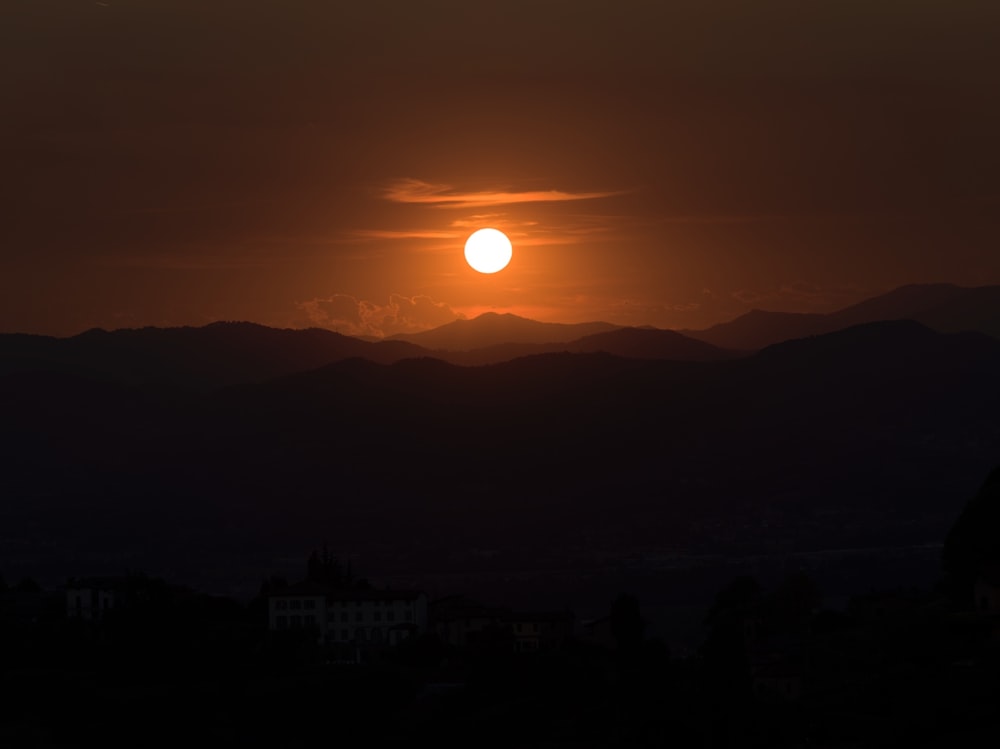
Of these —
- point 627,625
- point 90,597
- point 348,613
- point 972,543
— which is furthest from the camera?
point 90,597

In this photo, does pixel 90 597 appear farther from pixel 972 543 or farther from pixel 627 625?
pixel 972 543

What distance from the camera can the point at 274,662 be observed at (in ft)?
339

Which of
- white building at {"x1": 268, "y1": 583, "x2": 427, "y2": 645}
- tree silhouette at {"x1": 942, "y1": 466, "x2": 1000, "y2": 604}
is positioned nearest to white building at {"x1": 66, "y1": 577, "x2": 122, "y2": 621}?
white building at {"x1": 268, "y1": 583, "x2": 427, "y2": 645}

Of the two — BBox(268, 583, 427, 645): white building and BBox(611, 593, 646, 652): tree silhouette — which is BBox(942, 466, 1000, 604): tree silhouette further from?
BBox(268, 583, 427, 645): white building

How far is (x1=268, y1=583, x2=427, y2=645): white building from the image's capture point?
114m

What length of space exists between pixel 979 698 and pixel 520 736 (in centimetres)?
1999

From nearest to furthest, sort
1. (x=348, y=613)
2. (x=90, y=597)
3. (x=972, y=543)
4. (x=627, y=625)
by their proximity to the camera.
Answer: (x=972, y=543) → (x=627, y=625) → (x=348, y=613) → (x=90, y=597)

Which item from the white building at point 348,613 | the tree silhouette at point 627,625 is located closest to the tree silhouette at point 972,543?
the tree silhouette at point 627,625

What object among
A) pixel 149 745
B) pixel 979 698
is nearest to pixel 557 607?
pixel 149 745

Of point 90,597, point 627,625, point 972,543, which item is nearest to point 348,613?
point 90,597

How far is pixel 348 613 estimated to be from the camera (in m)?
116

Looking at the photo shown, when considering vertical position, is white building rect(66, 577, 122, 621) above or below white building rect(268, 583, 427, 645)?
above

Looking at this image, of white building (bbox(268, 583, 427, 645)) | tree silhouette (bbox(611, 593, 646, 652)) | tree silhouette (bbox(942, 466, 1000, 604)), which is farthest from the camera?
white building (bbox(268, 583, 427, 645))

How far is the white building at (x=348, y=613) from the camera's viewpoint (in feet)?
374
